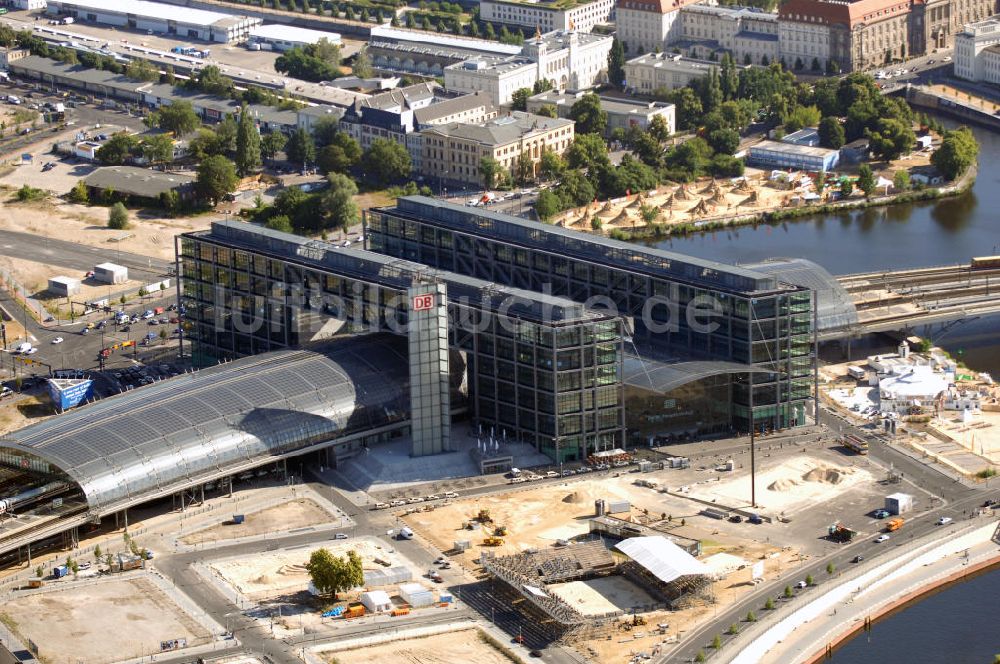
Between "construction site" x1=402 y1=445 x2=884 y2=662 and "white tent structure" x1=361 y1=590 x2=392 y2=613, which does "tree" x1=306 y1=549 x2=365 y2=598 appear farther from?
"construction site" x1=402 y1=445 x2=884 y2=662

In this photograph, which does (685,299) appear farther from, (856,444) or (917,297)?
(917,297)

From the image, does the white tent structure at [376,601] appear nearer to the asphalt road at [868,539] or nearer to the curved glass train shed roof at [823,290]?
the asphalt road at [868,539]

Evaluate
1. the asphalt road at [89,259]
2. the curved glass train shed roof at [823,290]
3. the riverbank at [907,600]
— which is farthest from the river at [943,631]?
the asphalt road at [89,259]

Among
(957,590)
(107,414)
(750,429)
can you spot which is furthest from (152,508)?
(957,590)

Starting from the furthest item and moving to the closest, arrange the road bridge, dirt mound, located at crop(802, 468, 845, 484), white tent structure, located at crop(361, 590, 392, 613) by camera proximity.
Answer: the road bridge < dirt mound, located at crop(802, 468, 845, 484) < white tent structure, located at crop(361, 590, 392, 613)

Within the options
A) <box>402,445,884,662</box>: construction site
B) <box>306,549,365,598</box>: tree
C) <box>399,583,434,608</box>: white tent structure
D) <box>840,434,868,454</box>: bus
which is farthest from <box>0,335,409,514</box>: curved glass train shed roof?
<box>840,434,868,454</box>: bus

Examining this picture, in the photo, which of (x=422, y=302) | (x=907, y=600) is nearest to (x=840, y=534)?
(x=907, y=600)

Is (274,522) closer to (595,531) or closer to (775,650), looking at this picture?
(595,531)
